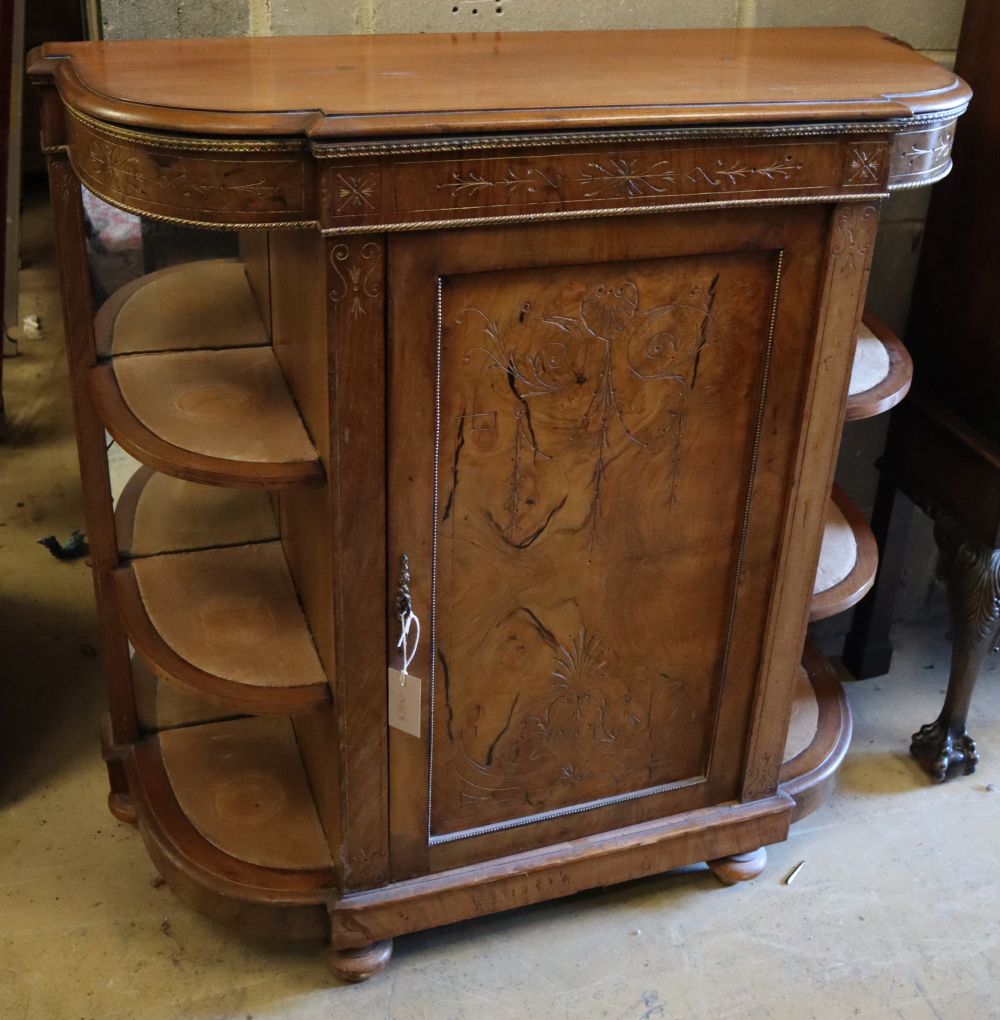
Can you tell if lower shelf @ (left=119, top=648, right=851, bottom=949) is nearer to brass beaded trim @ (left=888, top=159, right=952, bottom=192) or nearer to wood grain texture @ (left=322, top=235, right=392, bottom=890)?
wood grain texture @ (left=322, top=235, right=392, bottom=890)

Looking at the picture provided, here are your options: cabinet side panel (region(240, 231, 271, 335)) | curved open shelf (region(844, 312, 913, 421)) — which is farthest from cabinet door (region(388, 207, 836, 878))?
cabinet side panel (region(240, 231, 271, 335))

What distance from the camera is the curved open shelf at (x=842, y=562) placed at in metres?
1.98

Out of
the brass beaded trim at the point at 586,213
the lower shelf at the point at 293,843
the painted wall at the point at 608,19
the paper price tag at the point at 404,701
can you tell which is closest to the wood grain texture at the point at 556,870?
the lower shelf at the point at 293,843

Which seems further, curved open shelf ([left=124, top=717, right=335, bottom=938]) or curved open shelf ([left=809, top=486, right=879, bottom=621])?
curved open shelf ([left=809, top=486, right=879, bottom=621])

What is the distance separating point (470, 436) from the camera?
1536 mm

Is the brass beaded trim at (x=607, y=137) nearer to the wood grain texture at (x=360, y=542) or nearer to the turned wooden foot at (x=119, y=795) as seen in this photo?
the wood grain texture at (x=360, y=542)

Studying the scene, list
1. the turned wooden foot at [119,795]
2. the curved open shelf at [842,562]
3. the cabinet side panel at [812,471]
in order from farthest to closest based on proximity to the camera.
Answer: the turned wooden foot at [119,795], the curved open shelf at [842,562], the cabinet side panel at [812,471]

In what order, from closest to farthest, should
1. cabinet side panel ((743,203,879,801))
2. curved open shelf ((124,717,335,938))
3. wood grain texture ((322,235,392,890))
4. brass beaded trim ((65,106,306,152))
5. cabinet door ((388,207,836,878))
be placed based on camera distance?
brass beaded trim ((65,106,306,152)), wood grain texture ((322,235,392,890)), cabinet door ((388,207,836,878)), cabinet side panel ((743,203,879,801)), curved open shelf ((124,717,335,938))

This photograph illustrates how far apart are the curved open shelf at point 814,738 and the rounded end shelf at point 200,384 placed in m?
0.94

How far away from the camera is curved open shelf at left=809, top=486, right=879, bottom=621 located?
1977mm

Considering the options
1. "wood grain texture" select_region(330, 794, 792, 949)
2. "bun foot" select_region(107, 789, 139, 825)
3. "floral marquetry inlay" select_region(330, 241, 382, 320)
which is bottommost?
"bun foot" select_region(107, 789, 139, 825)

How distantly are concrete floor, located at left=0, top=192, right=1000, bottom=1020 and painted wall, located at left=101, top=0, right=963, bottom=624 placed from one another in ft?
2.49

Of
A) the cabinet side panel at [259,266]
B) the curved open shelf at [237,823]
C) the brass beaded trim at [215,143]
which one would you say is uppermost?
the brass beaded trim at [215,143]

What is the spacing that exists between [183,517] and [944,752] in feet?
4.53
